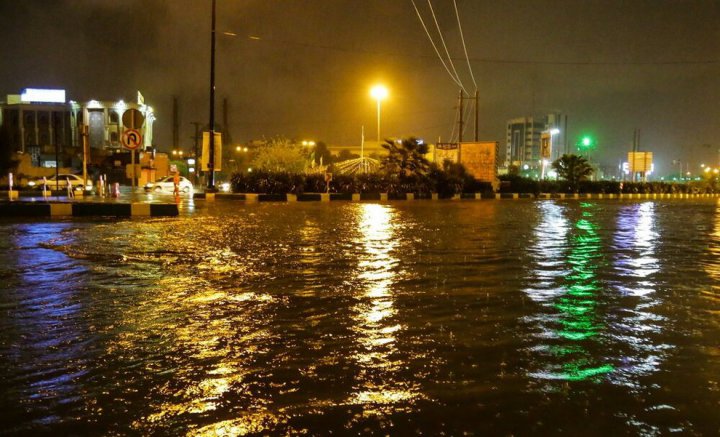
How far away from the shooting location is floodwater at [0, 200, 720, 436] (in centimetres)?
308

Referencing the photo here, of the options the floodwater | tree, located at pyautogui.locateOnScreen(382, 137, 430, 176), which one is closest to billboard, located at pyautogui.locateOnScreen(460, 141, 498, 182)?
tree, located at pyautogui.locateOnScreen(382, 137, 430, 176)

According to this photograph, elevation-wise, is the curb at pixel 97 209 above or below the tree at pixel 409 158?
below

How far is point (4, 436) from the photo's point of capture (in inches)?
111

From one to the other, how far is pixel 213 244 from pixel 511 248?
5151 mm

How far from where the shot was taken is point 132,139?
1402 cm

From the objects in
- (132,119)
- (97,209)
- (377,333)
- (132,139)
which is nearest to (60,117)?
(97,209)

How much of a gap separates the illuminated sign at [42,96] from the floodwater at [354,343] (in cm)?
9088

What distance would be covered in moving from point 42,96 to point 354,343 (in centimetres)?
9808

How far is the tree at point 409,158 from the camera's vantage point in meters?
35.1

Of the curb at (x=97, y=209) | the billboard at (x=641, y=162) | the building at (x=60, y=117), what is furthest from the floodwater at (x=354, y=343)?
the building at (x=60, y=117)

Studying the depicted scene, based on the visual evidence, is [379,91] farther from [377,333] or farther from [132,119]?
[377,333]

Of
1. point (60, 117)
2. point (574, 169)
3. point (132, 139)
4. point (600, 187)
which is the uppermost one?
point (60, 117)

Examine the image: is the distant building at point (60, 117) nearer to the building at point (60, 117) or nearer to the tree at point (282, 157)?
the building at point (60, 117)

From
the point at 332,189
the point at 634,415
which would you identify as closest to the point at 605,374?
the point at 634,415
